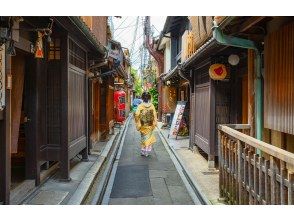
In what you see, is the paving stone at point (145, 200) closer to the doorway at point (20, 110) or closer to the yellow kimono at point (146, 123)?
the doorway at point (20, 110)

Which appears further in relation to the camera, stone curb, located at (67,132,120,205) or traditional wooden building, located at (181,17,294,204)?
stone curb, located at (67,132,120,205)

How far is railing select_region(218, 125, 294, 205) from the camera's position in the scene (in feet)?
15.5

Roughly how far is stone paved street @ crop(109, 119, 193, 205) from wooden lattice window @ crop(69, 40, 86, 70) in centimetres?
358

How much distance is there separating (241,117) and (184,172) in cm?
257

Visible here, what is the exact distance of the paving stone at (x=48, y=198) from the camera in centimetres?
802

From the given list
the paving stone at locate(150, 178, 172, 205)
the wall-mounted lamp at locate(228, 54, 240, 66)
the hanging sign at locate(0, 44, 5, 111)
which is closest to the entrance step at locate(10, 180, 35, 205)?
the hanging sign at locate(0, 44, 5, 111)

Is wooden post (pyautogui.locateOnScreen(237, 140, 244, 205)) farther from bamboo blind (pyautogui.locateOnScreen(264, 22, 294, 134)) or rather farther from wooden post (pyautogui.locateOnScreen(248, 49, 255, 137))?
wooden post (pyautogui.locateOnScreen(248, 49, 255, 137))

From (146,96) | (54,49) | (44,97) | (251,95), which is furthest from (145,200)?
(146,96)

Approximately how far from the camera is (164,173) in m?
12.2

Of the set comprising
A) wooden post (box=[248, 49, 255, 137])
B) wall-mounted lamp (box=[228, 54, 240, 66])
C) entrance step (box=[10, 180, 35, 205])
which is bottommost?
entrance step (box=[10, 180, 35, 205])

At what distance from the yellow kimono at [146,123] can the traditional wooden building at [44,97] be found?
3609 mm

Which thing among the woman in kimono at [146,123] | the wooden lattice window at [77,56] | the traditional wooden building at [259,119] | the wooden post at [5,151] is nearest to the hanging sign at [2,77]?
the wooden post at [5,151]

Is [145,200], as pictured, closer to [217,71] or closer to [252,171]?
[252,171]

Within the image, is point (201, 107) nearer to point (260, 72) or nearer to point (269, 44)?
point (260, 72)
